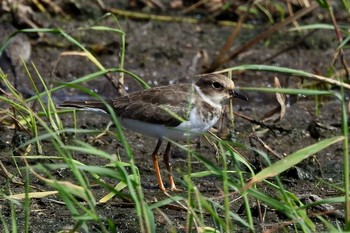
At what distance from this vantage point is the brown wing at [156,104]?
6137 millimetres

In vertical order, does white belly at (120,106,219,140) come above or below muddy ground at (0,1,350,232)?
above

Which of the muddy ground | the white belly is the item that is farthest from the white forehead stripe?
the muddy ground

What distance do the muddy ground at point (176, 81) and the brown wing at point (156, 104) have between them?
46cm

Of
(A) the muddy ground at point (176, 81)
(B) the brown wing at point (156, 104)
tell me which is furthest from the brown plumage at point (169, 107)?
(A) the muddy ground at point (176, 81)

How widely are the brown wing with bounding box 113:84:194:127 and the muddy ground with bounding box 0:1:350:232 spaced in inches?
17.9

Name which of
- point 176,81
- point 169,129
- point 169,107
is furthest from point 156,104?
point 176,81

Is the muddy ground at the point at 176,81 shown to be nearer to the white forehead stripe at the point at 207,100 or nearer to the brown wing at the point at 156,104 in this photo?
the white forehead stripe at the point at 207,100

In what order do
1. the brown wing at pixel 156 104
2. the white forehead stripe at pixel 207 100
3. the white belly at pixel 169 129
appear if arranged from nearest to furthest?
the white belly at pixel 169 129 → the brown wing at pixel 156 104 → the white forehead stripe at pixel 207 100

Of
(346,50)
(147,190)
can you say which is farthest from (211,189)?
(346,50)

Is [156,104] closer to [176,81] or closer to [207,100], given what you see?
[207,100]

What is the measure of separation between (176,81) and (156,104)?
2541mm

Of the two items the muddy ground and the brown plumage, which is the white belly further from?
the muddy ground

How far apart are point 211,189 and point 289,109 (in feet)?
7.58

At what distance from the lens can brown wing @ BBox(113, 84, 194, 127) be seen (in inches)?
242
